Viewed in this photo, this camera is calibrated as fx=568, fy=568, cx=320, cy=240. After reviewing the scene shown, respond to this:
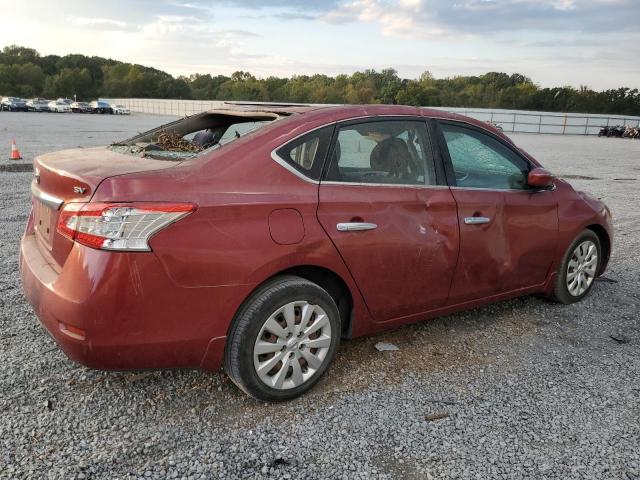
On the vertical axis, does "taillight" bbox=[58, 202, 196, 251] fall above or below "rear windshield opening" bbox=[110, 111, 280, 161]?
below

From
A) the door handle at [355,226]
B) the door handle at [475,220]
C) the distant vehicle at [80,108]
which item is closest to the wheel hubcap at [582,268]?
the door handle at [475,220]

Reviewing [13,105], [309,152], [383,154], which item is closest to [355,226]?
[309,152]

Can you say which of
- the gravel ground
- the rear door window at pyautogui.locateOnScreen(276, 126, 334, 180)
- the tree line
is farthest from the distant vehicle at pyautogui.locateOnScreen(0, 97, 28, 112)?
the rear door window at pyautogui.locateOnScreen(276, 126, 334, 180)

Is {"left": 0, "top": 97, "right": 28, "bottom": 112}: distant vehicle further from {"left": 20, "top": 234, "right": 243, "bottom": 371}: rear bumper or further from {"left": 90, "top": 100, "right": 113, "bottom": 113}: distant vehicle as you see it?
{"left": 20, "top": 234, "right": 243, "bottom": 371}: rear bumper

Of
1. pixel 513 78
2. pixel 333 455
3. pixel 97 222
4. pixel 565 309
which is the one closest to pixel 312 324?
pixel 333 455

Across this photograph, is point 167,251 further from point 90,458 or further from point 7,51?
point 7,51

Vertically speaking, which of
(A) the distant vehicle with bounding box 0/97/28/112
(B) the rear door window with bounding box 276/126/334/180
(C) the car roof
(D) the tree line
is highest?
(D) the tree line

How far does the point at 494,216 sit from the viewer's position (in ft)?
13.1

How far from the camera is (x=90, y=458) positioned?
2.65m

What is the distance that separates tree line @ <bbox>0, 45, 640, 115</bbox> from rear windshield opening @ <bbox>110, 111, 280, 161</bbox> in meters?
50.5

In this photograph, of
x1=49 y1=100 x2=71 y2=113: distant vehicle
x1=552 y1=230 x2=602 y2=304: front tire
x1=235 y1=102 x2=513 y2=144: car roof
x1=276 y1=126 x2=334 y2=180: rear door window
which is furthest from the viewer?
x1=49 y1=100 x2=71 y2=113: distant vehicle

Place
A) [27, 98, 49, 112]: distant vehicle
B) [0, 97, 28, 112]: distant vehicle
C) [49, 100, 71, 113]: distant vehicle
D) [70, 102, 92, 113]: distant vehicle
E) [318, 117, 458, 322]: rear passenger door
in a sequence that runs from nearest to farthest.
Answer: [318, 117, 458, 322]: rear passenger door → [0, 97, 28, 112]: distant vehicle → [27, 98, 49, 112]: distant vehicle → [49, 100, 71, 113]: distant vehicle → [70, 102, 92, 113]: distant vehicle

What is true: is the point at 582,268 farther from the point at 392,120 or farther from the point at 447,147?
the point at 392,120

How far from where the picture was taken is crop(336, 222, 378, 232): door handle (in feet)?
10.5
